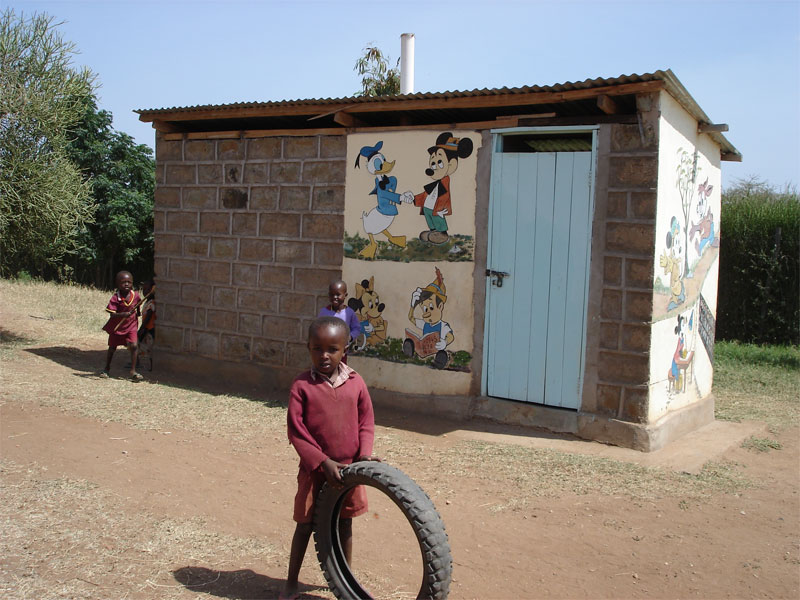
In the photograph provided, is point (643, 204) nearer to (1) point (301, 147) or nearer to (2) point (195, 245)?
(1) point (301, 147)

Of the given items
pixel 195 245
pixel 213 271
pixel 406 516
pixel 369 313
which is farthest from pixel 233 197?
Answer: pixel 406 516

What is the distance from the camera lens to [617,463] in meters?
6.01

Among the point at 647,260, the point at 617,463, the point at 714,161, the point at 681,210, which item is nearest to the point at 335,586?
the point at 617,463

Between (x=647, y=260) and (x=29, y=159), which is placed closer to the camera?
(x=647, y=260)

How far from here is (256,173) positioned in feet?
28.6

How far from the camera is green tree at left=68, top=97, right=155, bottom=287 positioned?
815 inches

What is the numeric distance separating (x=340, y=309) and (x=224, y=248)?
2394 millimetres

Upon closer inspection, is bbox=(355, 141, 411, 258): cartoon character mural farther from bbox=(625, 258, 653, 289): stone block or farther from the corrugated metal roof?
bbox=(625, 258, 653, 289): stone block

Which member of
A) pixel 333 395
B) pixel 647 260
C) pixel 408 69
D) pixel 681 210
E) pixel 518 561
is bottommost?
pixel 518 561

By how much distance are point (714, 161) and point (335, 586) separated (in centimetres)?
725

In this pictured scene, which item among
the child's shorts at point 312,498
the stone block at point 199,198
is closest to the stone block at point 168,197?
the stone block at point 199,198

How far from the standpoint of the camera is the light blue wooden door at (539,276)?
22.2 ft

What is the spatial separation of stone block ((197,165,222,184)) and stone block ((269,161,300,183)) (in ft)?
2.89

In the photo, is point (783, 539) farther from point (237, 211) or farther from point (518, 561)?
point (237, 211)
